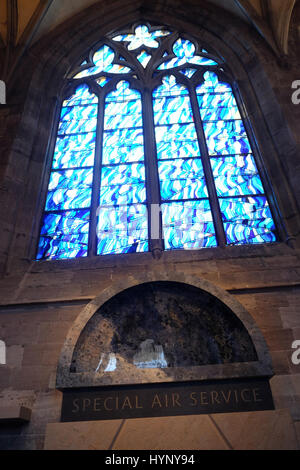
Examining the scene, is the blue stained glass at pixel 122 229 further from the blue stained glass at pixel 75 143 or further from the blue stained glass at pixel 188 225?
the blue stained glass at pixel 75 143

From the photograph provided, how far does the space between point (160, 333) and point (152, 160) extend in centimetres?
273

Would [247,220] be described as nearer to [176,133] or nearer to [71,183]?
[176,133]

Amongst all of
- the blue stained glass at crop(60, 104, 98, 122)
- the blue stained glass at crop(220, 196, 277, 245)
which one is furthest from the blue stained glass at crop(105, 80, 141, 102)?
the blue stained glass at crop(220, 196, 277, 245)

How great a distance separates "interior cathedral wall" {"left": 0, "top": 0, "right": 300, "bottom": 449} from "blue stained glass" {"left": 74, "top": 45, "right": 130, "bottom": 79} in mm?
531

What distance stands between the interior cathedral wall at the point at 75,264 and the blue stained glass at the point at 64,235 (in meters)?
0.17

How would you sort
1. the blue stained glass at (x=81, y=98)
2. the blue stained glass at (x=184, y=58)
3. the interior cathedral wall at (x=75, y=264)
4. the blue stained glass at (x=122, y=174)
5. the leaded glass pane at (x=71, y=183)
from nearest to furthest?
the interior cathedral wall at (x=75, y=264) < the leaded glass pane at (x=71, y=183) < the blue stained glass at (x=122, y=174) < the blue stained glass at (x=81, y=98) < the blue stained glass at (x=184, y=58)

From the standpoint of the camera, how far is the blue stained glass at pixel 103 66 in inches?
303

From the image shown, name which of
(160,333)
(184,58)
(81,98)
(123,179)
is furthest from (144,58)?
(160,333)

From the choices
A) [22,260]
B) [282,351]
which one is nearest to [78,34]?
[22,260]

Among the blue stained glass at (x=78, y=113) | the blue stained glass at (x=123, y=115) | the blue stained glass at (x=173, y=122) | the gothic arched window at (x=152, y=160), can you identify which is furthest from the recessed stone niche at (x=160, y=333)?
the blue stained glass at (x=78, y=113)

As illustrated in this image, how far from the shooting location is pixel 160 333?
14.6 ft

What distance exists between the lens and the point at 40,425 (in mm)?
3742

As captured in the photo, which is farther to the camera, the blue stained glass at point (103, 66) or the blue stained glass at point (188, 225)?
the blue stained glass at point (103, 66)

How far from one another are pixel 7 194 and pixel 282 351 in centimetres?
404
